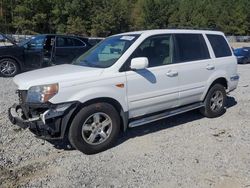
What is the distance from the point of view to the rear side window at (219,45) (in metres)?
7.04

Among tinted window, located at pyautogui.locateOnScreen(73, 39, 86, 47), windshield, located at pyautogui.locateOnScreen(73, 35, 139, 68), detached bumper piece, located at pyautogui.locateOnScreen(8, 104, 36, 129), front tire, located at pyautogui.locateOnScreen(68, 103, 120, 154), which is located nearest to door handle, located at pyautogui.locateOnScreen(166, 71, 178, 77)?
windshield, located at pyautogui.locateOnScreen(73, 35, 139, 68)

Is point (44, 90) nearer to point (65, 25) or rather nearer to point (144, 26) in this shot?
point (65, 25)

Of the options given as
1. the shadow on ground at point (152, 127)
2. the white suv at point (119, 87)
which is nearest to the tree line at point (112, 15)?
the shadow on ground at point (152, 127)

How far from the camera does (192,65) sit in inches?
252

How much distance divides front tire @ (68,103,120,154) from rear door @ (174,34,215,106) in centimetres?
160

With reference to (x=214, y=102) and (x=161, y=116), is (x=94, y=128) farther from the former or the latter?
(x=214, y=102)

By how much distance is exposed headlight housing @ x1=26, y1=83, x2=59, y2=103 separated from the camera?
4801mm

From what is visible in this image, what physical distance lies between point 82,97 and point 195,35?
9.78ft

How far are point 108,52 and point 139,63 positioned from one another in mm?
878

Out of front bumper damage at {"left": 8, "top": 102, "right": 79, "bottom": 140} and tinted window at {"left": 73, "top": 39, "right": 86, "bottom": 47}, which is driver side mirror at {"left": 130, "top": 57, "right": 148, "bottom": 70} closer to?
front bumper damage at {"left": 8, "top": 102, "right": 79, "bottom": 140}

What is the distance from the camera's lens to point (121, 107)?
540 cm

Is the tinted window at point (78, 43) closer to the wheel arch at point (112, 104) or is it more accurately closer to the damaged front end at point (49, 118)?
the wheel arch at point (112, 104)

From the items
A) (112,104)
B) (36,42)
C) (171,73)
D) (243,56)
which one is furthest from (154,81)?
(243,56)

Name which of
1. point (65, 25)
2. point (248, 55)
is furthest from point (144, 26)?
point (248, 55)
